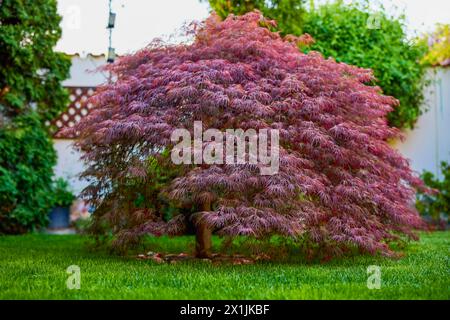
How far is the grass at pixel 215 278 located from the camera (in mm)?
4438

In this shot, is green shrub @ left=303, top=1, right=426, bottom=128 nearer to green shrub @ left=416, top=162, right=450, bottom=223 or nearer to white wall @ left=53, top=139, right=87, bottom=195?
green shrub @ left=416, top=162, right=450, bottom=223

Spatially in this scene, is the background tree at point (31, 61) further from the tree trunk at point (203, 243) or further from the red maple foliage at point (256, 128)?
the tree trunk at point (203, 243)

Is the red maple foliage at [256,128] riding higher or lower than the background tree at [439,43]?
lower

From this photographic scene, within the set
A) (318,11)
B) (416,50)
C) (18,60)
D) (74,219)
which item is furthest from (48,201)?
(416,50)

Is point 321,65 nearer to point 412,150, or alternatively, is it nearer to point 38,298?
point 38,298

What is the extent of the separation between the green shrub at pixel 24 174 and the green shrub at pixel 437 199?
20.9 feet

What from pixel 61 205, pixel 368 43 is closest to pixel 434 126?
pixel 368 43

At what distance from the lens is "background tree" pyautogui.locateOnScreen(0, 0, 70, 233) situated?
9.87 m

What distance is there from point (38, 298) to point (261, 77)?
10.9 feet

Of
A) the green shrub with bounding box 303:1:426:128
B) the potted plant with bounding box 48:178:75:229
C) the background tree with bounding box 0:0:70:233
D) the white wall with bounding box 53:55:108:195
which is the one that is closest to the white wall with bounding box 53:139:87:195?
the white wall with bounding box 53:55:108:195

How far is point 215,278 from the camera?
16.9 ft

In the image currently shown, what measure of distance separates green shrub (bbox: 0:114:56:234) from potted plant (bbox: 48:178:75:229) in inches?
14.3

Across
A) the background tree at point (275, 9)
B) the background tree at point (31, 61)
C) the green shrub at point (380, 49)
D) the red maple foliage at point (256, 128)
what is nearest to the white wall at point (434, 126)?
the green shrub at point (380, 49)

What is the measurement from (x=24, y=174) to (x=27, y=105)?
1185 mm
